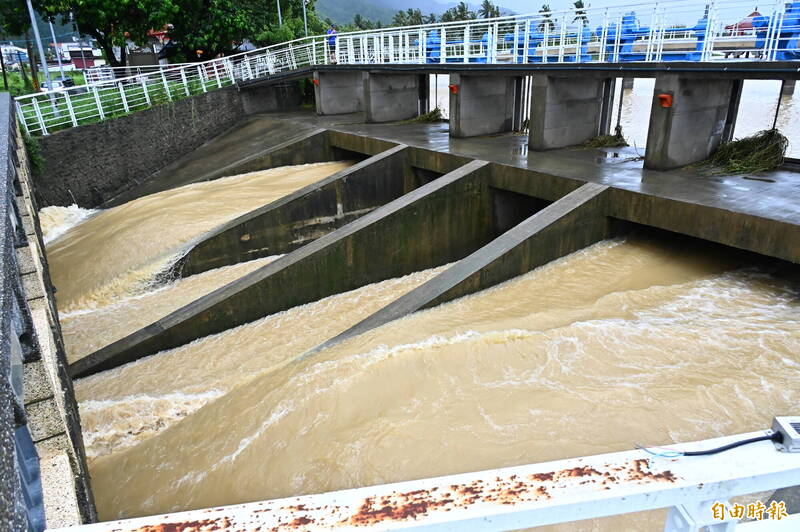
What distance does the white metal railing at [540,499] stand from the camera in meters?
1.25

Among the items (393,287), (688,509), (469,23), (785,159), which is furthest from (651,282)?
(469,23)

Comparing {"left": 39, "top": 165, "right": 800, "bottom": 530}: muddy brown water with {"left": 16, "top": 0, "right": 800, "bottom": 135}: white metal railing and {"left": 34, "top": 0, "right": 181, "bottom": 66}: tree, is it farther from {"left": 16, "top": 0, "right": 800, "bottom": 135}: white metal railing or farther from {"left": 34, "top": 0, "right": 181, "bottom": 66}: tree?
{"left": 34, "top": 0, "right": 181, "bottom": 66}: tree

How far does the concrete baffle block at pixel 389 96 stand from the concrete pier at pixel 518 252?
9388mm

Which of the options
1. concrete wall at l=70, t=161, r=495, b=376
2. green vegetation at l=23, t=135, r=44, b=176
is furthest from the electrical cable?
green vegetation at l=23, t=135, r=44, b=176

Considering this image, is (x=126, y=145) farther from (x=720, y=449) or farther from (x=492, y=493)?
(x=720, y=449)

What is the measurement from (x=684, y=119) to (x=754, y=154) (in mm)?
1422

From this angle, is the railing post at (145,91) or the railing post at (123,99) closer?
the railing post at (123,99)

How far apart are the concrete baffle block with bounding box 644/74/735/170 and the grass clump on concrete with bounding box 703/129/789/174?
0.40 metres

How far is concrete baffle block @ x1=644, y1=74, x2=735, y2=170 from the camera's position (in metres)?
9.56

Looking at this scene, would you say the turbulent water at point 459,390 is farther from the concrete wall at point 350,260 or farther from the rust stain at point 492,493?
the rust stain at point 492,493

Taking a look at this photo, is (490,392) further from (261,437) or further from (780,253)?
(780,253)

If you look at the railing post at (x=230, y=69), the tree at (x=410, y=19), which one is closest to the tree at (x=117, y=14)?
the railing post at (x=230, y=69)

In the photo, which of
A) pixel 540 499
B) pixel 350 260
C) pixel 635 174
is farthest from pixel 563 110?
pixel 540 499

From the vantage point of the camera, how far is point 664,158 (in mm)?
9875
